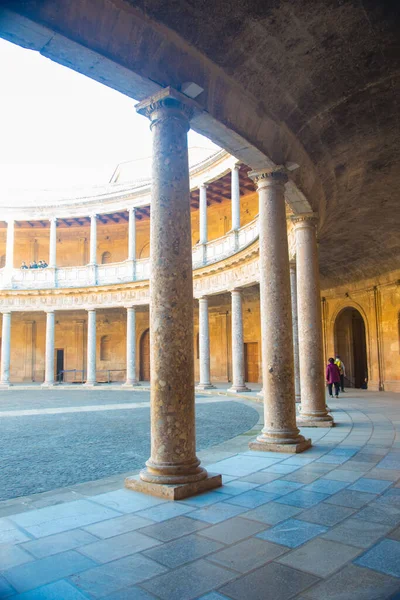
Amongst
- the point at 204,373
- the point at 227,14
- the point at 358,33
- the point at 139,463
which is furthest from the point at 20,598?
the point at 204,373

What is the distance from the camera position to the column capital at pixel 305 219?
A: 1030 centimetres

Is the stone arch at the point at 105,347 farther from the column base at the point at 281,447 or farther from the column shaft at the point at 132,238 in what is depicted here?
the column base at the point at 281,447

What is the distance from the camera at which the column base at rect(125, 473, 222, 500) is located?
16.4ft

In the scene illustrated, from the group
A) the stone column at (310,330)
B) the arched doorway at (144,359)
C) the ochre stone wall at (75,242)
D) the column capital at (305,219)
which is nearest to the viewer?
the stone column at (310,330)

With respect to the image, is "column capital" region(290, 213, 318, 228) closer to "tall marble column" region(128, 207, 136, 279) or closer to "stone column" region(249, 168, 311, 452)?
"stone column" region(249, 168, 311, 452)

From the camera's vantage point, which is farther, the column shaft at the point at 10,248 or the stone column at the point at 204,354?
the column shaft at the point at 10,248

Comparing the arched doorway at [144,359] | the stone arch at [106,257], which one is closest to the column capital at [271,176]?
the arched doorway at [144,359]

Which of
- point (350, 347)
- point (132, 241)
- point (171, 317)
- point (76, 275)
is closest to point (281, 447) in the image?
point (171, 317)

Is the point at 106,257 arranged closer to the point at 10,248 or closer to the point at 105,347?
the point at 105,347

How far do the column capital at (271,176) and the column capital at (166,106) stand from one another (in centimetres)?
233

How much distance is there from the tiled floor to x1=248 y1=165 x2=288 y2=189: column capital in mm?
4375

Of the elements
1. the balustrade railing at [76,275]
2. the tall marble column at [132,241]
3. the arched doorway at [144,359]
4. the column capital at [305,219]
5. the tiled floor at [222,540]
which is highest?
the tall marble column at [132,241]

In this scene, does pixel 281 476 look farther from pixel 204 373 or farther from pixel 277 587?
pixel 204 373

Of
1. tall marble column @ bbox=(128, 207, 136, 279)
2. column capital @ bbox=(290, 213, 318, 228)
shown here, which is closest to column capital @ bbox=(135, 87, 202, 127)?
column capital @ bbox=(290, 213, 318, 228)
